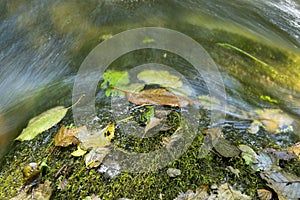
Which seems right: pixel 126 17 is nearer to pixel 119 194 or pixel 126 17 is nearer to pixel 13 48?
pixel 13 48

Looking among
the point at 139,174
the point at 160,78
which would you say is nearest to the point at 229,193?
the point at 139,174

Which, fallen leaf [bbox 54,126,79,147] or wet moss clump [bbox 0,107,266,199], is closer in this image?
wet moss clump [bbox 0,107,266,199]

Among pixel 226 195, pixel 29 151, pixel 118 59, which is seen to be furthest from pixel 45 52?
pixel 226 195

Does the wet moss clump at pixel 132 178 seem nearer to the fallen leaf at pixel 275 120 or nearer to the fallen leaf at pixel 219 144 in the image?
the fallen leaf at pixel 219 144

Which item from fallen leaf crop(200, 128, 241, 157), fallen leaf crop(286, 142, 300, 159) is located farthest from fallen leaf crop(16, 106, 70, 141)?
fallen leaf crop(286, 142, 300, 159)

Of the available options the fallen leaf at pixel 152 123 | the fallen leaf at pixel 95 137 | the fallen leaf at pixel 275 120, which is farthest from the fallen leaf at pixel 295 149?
the fallen leaf at pixel 95 137

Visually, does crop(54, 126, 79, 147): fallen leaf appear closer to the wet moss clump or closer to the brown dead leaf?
the wet moss clump

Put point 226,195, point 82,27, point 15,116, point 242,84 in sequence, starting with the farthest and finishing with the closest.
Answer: point 82,27, point 242,84, point 15,116, point 226,195
